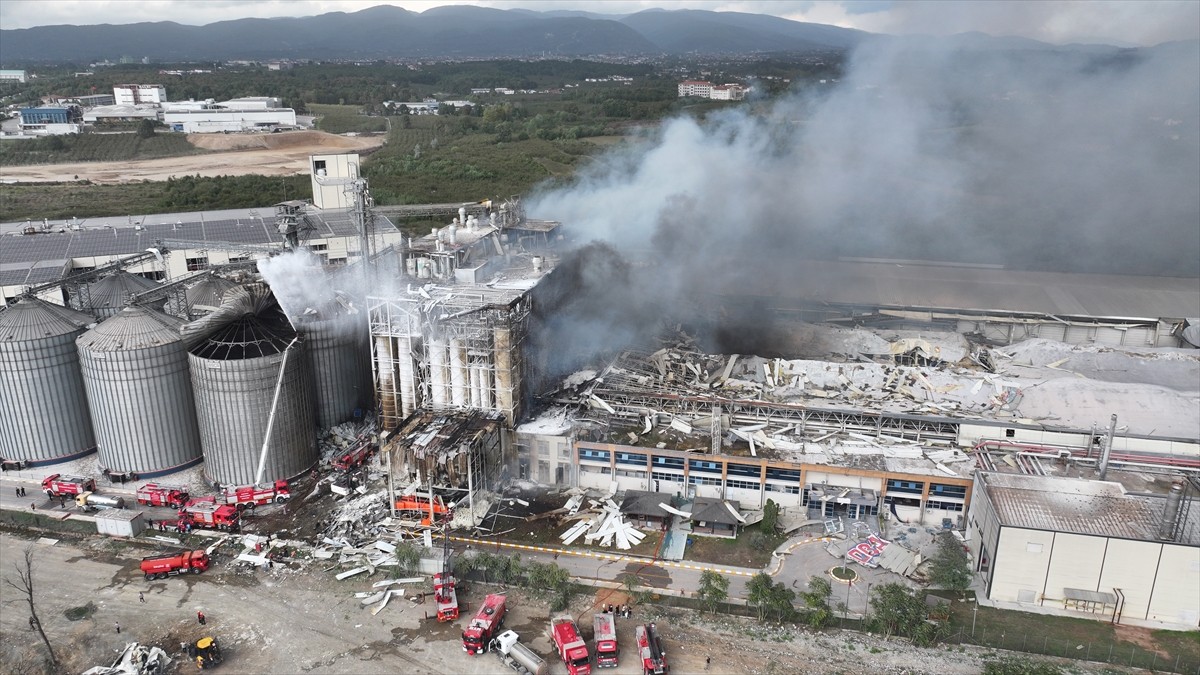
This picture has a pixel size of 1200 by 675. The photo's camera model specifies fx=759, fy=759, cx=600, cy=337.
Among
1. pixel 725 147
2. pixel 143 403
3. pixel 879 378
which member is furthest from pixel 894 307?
pixel 143 403

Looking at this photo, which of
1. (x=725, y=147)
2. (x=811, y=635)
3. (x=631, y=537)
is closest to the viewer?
(x=811, y=635)

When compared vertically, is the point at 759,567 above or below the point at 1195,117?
below

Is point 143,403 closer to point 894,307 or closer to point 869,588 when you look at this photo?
point 869,588

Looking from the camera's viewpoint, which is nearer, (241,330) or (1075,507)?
(1075,507)

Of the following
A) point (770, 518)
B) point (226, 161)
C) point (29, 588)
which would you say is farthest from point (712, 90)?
point (29, 588)

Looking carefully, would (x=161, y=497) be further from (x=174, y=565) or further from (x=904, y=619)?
(x=904, y=619)

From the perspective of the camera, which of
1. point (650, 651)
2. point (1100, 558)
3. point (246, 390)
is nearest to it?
point (650, 651)
